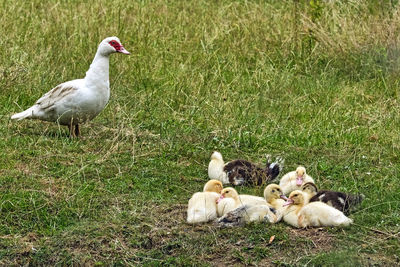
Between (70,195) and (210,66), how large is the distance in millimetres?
4269

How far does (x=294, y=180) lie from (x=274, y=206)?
0.52 m

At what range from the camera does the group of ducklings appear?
19.6ft

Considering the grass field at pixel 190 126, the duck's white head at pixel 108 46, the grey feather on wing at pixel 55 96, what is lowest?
the grass field at pixel 190 126

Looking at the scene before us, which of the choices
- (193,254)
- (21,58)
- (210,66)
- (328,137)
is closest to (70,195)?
(193,254)

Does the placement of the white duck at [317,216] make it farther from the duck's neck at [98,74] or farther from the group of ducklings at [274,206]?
the duck's neck at [98,74]

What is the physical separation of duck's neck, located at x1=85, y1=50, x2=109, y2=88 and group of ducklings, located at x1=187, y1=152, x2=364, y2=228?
1.92 meters

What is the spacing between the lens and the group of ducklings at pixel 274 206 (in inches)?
235

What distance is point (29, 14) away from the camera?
441 inches

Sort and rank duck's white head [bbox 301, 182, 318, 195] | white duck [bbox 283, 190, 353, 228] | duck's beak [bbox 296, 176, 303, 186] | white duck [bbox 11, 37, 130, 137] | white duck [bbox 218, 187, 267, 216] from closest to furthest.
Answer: white duck [bbox 283, 190, 353, 228] → white duck [bbox 218, 187, 267, 216] → duck's white head [bbox 301, 182, 318, 195] → duck's beak [bbox 296, 176, 303, 186] → white duck [bbox 11, 37, 130, 137]

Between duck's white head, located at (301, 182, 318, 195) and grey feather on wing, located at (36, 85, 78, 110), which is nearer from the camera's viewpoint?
duck's white head, located at (301, 182, 318, 195)

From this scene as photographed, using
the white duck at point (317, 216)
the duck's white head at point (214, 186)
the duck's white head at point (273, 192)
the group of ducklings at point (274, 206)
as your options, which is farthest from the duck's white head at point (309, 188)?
the duck's white head at point (214, 186)

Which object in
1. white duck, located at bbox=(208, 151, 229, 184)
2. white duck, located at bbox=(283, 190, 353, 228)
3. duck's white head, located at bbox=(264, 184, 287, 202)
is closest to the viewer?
white duck, located at bbox=(283, 190, 353, 228)

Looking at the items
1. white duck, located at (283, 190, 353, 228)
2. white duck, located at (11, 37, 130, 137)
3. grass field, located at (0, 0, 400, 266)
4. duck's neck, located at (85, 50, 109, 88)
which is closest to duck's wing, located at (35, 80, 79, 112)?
white duck, located at (11, 37, 130, 137)

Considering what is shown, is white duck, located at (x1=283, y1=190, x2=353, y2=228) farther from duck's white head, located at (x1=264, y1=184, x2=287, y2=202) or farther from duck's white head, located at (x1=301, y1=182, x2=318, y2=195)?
duck's white head, located at (x1=301, y1=182, x2=318, y2=195)
